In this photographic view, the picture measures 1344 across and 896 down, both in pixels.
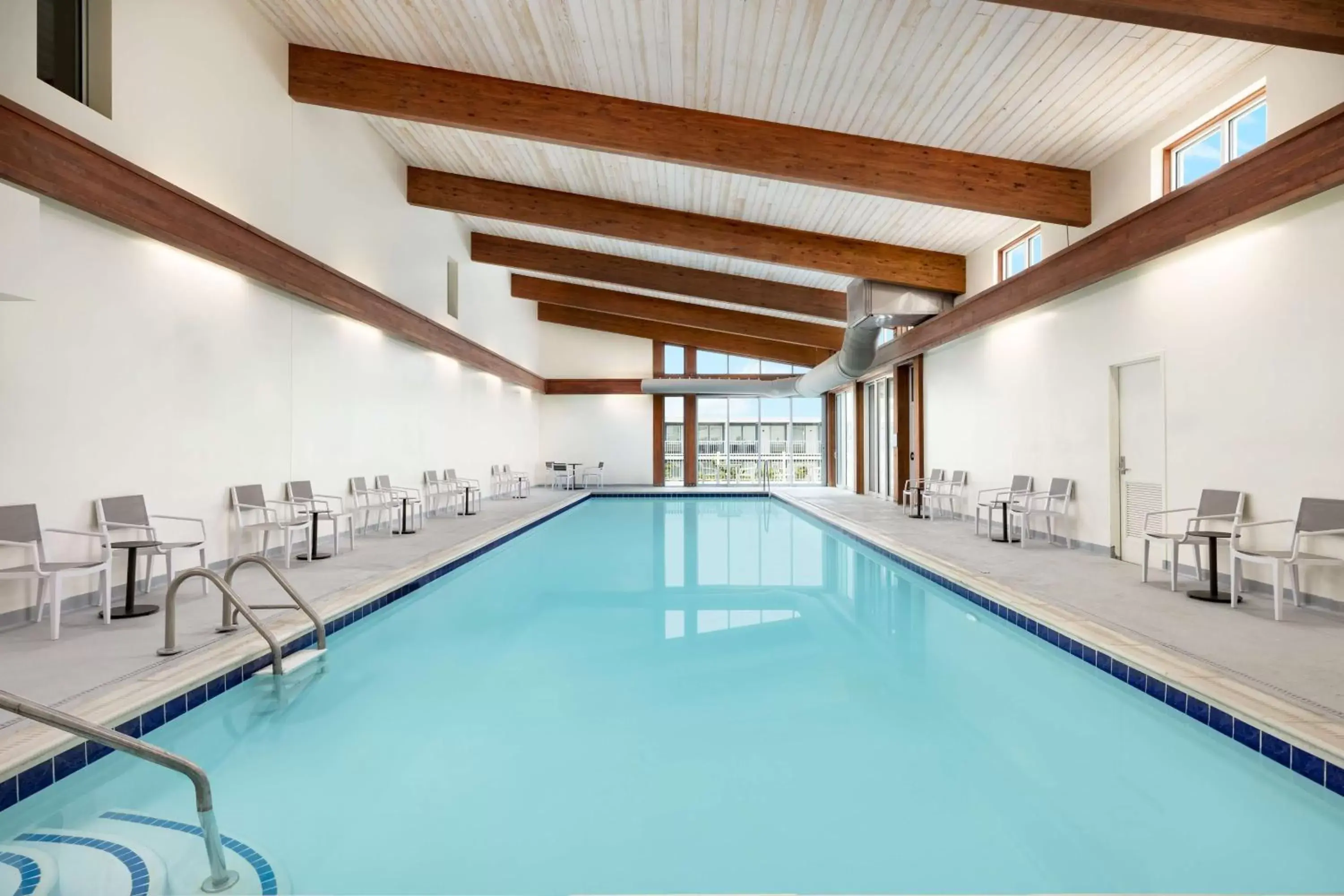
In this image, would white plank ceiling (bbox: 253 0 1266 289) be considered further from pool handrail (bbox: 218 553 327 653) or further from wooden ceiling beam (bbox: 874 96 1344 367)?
pool handrail (bbox: 218 553 327 653)

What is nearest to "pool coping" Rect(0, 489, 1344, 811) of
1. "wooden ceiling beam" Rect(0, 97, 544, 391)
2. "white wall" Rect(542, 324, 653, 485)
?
"wooden ceiling beam" Rect(0, 97, 544, 391)

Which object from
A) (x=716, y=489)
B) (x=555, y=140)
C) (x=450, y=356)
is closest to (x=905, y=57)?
(x=555, y=140)

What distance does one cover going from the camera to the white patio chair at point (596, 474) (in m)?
15.7

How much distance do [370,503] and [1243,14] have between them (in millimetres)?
8077

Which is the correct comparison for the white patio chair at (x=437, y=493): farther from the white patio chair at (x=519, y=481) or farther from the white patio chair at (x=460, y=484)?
the white patio chair at (x=519, y=481)

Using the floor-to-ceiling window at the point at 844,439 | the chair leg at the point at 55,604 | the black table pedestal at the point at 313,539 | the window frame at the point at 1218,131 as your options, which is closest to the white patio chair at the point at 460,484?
the black table pedestal at the point at 313,539

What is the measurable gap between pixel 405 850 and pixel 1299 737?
8.98 feet

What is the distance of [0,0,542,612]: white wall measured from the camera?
3.79 meters

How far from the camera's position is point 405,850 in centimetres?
193

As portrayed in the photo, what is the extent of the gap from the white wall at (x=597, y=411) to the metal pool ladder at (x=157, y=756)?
14264mm

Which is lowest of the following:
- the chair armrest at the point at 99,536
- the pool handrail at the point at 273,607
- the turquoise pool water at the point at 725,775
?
the turquoise pool water at the point at 725,775

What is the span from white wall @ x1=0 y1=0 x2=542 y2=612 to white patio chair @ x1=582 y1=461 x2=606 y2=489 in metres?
7.21

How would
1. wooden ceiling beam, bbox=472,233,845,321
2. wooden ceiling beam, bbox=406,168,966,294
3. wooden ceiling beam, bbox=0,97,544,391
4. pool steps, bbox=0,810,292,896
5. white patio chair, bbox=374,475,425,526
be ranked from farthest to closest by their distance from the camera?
1. wooden ceiling beam, bbox=472,233,845,321
2. wooden ceiling beam, bbox=406,168,966,294
3. white patio chair, bbox=374,475,425,526
4. wooden ceiling beam, bbox=0,97,544,391
5. pool steps, bbox=0,810,292,896

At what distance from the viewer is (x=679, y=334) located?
1537cm
